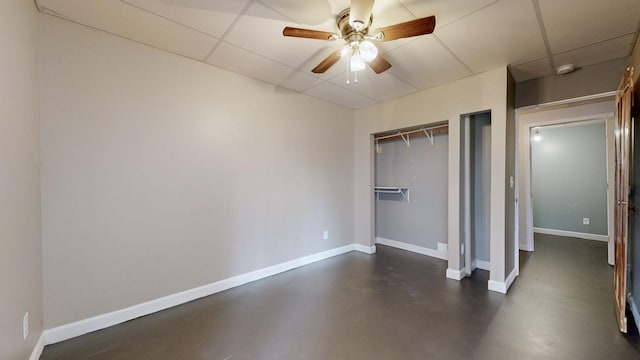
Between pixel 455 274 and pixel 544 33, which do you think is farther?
pixel 455 274

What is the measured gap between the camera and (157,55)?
7.90 ft

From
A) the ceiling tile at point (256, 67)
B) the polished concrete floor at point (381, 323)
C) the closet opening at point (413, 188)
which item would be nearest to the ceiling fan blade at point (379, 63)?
the ceiling tile at point (256, 67)

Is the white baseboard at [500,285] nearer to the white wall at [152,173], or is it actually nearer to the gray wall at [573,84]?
the gray wall at [573,84]

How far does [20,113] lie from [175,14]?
118cm

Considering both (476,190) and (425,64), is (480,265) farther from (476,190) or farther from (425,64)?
(425,64)

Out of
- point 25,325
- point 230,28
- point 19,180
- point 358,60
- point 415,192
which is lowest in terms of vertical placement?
point 25,325

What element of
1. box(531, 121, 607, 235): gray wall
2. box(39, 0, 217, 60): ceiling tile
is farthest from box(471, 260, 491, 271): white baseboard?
box(39, 0, 217, 60): ceiling tile

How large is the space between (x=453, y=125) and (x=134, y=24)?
342cm

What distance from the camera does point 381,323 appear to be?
2.22 meters

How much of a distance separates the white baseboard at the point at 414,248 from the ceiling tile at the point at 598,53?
106 inches

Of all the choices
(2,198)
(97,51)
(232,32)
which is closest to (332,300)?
(2,198)

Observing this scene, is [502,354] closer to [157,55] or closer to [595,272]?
[595,272]

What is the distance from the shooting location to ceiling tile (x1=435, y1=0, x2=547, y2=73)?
1867 mm

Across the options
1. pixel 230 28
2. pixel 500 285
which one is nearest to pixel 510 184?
pixel 500 285
